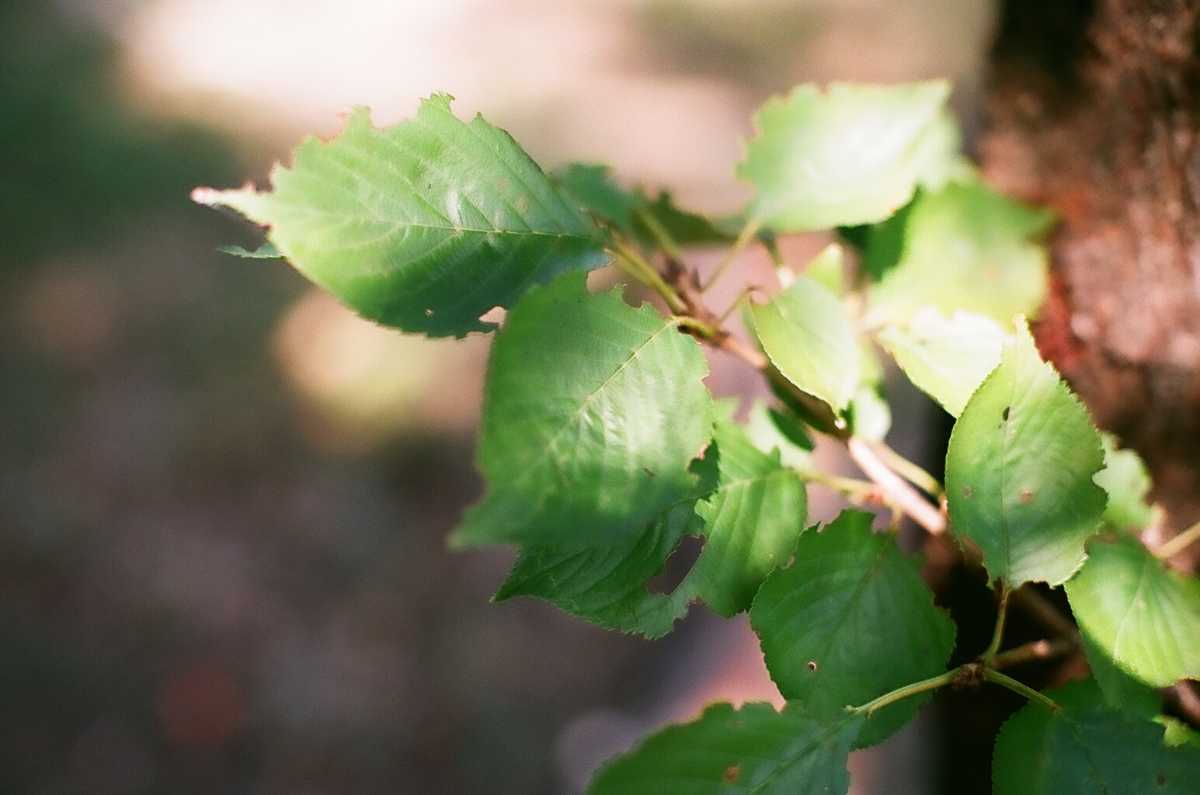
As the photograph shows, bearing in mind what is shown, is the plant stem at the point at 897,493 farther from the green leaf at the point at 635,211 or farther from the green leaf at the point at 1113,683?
the green leaf at the point at 635,211

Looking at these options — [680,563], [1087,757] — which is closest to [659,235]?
[1087,757]

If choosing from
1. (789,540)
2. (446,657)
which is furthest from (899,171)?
(446,657)

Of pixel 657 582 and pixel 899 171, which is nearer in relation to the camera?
pixel 899 171

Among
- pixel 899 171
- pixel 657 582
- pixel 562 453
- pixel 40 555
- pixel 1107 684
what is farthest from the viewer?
pixel 40 555

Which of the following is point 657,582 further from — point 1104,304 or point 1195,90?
point 1195,90

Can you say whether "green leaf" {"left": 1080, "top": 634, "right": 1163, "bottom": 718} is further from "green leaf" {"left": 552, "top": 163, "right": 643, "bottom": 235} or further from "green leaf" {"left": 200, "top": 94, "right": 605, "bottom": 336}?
"green leaf" {"left": 552, "top": 163, "right": 643, "bottom": 235}

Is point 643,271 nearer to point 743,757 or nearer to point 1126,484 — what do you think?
point 743,757
